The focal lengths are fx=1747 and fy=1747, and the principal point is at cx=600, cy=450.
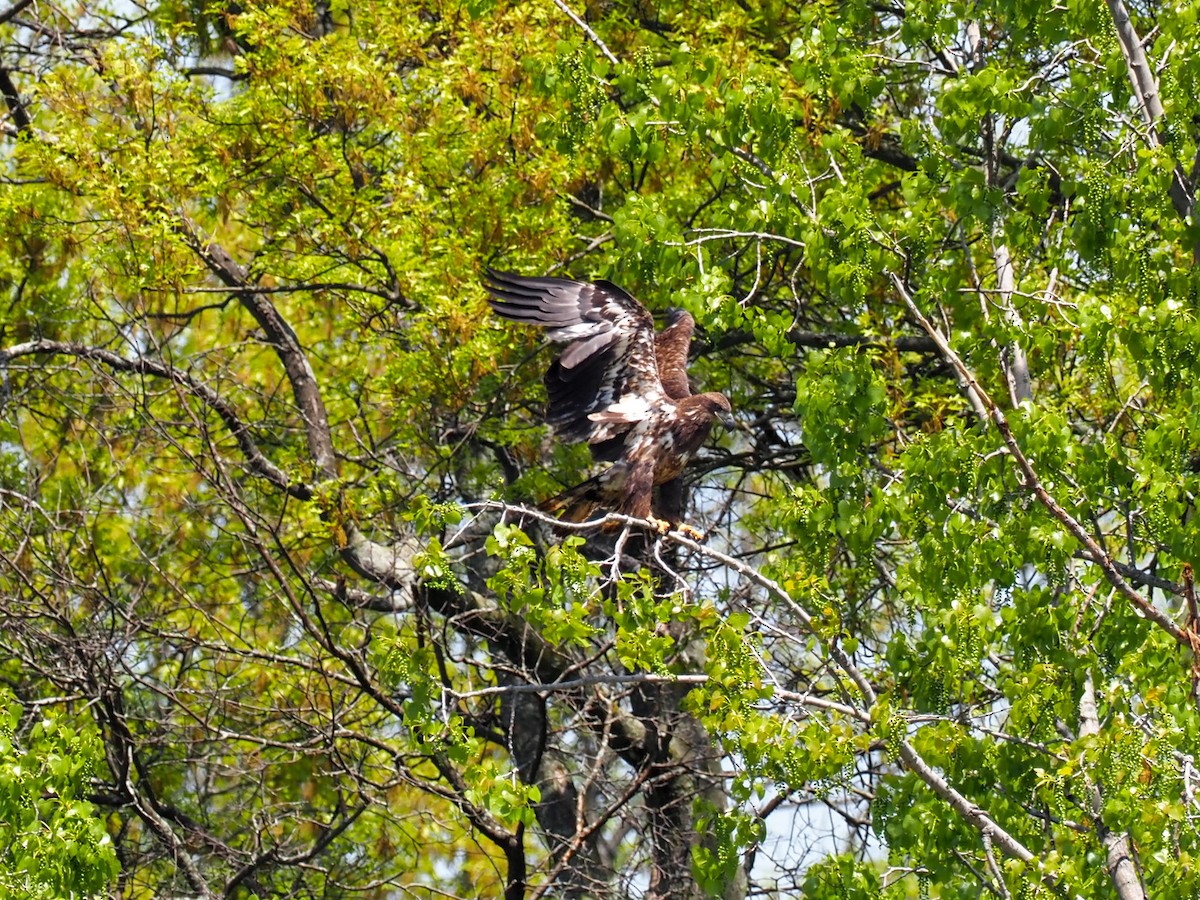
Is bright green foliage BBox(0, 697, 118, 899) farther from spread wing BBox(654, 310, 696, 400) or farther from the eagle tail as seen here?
spread wing BBox(654, 310, 696, 400)

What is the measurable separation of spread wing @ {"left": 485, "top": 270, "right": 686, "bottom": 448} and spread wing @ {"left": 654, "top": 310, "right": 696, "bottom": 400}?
170 millimetres

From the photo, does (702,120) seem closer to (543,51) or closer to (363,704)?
(543,51)

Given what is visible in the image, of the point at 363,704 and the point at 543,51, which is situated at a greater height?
the point at 543,51

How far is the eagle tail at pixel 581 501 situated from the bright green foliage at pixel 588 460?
0.83ft

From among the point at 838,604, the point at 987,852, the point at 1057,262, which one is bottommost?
the point at 987,852

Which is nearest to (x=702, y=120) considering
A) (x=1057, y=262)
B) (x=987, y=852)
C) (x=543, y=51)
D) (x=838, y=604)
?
(x=1057, y=262)

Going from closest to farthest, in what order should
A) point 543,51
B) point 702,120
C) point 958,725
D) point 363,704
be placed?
point 958,725 → point 702,120 → point 543,51 → point 363,704

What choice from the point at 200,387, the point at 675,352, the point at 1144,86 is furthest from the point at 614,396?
the point at 1144,86

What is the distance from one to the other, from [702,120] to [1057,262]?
1332 millimetres

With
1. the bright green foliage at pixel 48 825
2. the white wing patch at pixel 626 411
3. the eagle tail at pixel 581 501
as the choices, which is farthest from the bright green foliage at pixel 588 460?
the white wing patch at pixel 626 411

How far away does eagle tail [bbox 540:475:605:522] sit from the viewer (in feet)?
24.7

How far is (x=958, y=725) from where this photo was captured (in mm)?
5500

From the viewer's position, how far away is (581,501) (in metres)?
7.66

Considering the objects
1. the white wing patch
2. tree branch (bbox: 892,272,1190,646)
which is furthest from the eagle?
tree branch (bbox: 892,272,1190,646)
